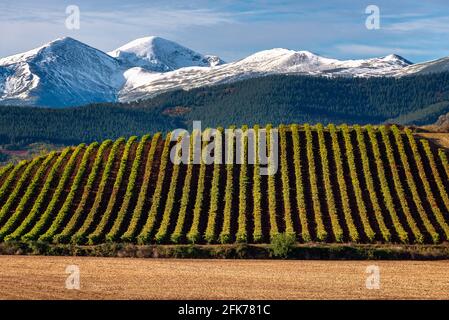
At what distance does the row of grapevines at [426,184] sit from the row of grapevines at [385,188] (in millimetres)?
4178

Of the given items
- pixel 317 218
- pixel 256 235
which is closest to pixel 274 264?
pixel 256 235

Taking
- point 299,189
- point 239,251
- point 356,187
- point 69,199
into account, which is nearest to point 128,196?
point 69,199

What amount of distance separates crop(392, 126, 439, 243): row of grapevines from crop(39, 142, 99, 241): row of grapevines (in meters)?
36.9

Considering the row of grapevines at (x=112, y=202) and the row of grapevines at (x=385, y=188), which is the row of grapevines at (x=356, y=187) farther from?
the row of grapevines at (x=112, y=202)

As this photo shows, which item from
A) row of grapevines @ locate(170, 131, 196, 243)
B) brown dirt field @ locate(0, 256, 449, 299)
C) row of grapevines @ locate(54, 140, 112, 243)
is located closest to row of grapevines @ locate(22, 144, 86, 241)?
row of grapevines @ locate(54, 140, 112, 243)

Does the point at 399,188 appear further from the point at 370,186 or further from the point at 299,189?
the point at 299,189

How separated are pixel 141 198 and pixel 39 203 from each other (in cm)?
1116

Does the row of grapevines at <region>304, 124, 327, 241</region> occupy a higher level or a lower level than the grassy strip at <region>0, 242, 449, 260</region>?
higher

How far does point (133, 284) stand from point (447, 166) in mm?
54912

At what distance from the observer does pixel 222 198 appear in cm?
9131

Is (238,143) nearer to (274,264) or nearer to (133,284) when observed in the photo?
(274,264)

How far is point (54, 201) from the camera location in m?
91.6

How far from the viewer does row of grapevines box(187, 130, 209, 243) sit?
261 feet

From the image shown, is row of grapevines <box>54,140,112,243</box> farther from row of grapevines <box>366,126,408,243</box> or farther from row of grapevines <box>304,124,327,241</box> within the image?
row of grapevines <box>366,126,408,243</box>
